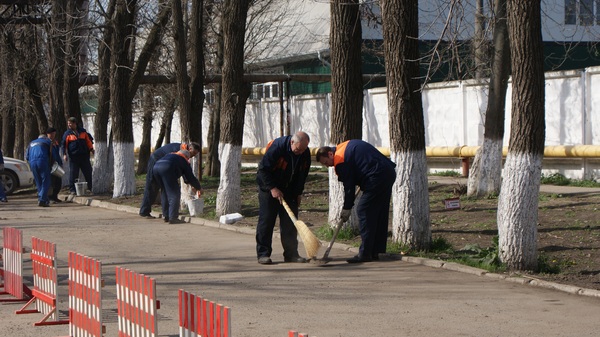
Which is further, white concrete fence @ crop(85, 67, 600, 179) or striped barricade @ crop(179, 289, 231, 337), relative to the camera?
white concrete fence @ crop(85, 67, 600, 179)

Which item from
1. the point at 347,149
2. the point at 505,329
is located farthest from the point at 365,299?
the point at 347,149

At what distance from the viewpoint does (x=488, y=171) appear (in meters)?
17.2

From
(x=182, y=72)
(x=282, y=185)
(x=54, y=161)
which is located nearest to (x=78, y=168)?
(x=54, y=161)

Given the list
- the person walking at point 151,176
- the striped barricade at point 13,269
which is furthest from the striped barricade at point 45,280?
the person walking at point 151,176

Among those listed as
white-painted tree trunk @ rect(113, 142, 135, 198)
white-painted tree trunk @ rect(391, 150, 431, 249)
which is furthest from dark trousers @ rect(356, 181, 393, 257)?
white-painted tree trunk @ rect(113, 142, 135, 198)

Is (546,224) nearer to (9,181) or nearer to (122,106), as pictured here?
(122,106)

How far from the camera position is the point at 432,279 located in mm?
10586

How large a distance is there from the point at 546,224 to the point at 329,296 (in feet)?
17.1

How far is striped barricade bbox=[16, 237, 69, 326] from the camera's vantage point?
8648 millimetres

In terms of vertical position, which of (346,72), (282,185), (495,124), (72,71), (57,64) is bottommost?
(282,185)

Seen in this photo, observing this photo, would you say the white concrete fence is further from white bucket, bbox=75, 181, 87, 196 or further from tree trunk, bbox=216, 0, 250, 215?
white bucket, bbox=75, 181, 87, 196

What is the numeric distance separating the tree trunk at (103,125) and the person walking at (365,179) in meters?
12.6

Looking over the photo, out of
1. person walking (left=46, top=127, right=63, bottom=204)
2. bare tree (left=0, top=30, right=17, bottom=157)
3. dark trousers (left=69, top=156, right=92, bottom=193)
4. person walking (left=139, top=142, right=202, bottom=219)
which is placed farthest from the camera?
bare tree (left=0, top=30, right=17, bottom=157)

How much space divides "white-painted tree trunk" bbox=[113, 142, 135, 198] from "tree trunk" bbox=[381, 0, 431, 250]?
→ 10678 mm
